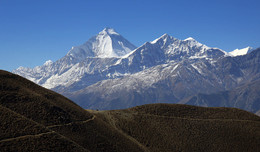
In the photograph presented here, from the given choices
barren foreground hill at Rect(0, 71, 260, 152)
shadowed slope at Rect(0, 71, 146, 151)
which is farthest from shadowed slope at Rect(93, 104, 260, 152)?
shadowed slope at Rect(0, 71, 146, 151)

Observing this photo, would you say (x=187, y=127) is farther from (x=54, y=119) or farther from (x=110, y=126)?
(x=54, y=119)

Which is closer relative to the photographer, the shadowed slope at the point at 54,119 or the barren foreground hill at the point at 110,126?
the barren foreground hill at the point at 110,126

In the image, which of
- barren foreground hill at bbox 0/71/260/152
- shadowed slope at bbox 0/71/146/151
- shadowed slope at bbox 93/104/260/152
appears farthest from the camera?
shadowed slope at bbox 93/104/260/152

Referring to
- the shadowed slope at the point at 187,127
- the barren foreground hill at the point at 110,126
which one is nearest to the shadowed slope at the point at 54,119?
the barren foreground hill at the point at 110,126

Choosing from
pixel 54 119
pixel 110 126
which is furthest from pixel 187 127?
pixel 54 119

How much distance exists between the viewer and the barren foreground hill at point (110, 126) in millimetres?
83000

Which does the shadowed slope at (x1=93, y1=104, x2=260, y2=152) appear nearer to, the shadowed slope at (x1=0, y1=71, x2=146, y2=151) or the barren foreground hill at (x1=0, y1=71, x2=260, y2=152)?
the barren foreground hill at (x1=0, y1=71, x2=260, y2=152)

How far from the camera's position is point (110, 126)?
4722 inches

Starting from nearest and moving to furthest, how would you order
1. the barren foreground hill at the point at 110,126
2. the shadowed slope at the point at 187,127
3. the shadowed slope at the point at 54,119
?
the barren foreground hill at the point at 110,126
the shadowed slope at the point at 54,119
the shadowed slope at the point at 187,127

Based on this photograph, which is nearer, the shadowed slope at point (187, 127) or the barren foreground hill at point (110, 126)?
the barren foreground hill at point (110, 126)

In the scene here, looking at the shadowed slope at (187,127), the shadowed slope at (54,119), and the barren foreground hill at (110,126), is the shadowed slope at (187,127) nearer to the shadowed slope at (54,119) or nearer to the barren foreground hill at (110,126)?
the barren foreground hill at (110,126)

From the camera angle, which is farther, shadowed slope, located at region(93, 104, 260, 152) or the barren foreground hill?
shadowed slope, located at region(93, 104, 260, 152)

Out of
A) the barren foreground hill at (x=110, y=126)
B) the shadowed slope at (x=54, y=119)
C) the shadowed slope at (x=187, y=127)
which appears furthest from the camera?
the shadowed slope at (x=187, y=127)

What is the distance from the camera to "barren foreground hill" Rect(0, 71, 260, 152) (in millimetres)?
83000
